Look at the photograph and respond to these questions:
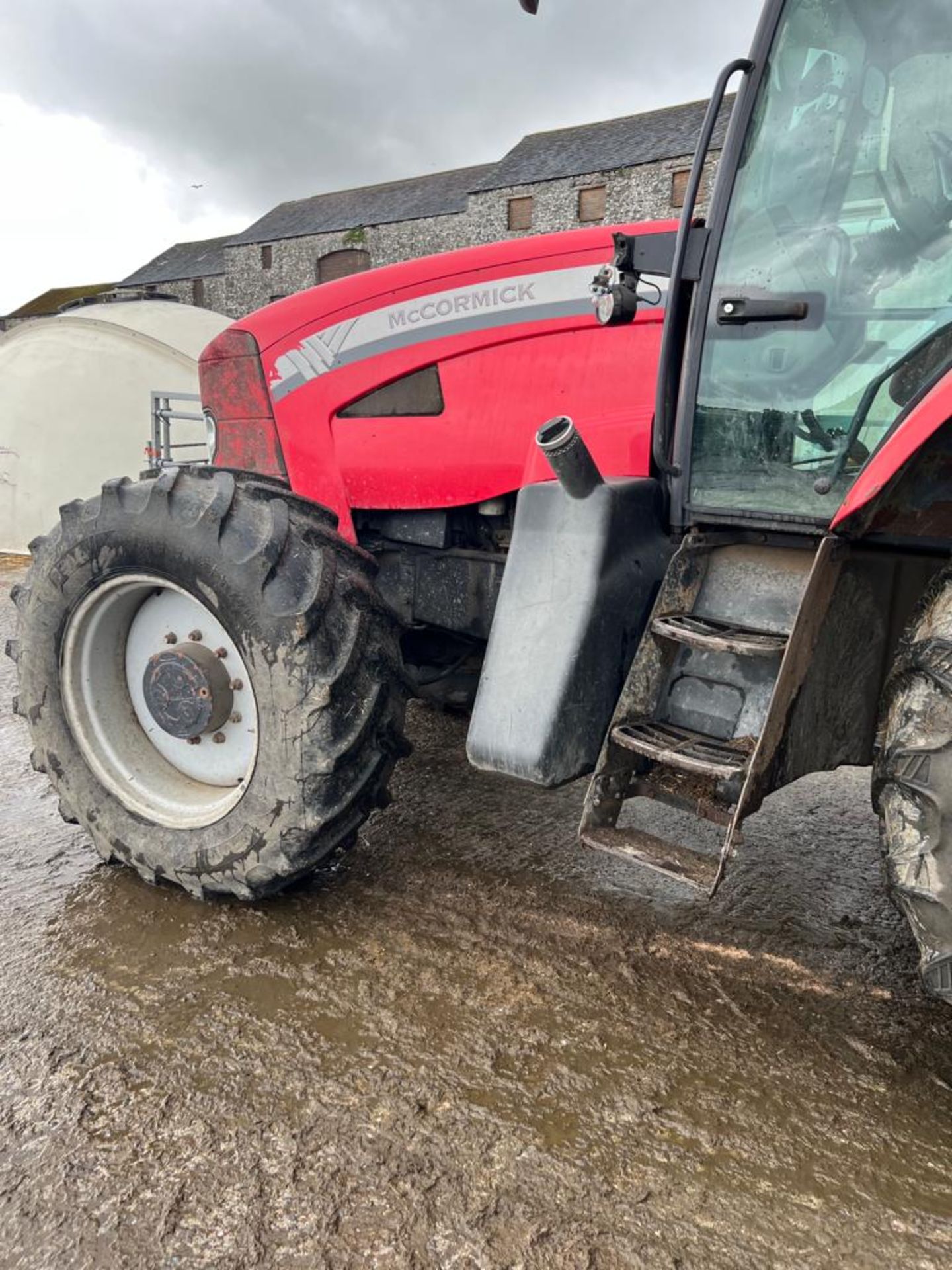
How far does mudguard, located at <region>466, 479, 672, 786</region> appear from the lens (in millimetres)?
2064

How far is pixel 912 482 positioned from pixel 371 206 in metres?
33.7

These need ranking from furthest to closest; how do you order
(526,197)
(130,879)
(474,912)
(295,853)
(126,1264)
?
(526,197) → (130,879) → (474,912) → (295,853) → (126,1264)

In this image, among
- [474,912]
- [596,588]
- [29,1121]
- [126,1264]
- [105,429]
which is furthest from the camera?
[105,429]

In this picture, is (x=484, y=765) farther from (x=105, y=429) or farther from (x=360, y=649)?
(x=105, y=429)

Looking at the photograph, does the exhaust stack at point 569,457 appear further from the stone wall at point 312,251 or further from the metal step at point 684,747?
the stone wall at point 312,251

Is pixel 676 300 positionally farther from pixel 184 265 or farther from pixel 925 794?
pixel 184 265

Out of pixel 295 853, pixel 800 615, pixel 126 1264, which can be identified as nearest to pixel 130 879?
pixel 295 853

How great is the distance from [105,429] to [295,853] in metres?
9.19

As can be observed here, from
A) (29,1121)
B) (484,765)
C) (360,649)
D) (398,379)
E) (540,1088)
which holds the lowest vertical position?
(29,1121)

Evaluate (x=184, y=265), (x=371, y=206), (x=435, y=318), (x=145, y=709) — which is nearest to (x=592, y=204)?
(x=371, y=206)

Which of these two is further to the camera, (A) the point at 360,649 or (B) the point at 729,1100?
(A) the point at 360,649

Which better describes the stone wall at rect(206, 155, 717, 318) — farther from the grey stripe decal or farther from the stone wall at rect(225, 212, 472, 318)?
the grey stripe decal

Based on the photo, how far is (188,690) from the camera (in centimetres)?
239

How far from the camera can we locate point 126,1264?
55.9 inches
